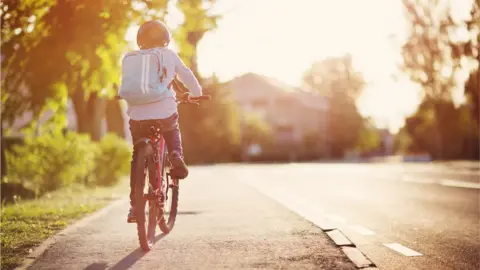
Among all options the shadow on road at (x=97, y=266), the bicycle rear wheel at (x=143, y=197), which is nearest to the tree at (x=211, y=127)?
the bicycle rear wheel at (x=143, y=197)

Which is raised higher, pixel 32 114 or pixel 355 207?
pixel 32 114

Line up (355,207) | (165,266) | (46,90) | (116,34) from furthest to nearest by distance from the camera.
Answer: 1. (46,90)
2. (355,207)
3. (116,34)
4. (165,266)

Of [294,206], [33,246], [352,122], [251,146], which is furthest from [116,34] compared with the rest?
[352,122]

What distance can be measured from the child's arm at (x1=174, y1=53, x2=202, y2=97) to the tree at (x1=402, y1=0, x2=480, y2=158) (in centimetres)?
3021

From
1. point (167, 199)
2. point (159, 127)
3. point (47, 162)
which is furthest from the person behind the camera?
point (47, 162)

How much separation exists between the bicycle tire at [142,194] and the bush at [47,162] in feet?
27.8

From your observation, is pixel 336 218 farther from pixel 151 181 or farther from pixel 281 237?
pixel 151 181

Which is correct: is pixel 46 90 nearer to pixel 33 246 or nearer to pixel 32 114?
pixel 32 114

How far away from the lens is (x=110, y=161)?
60.0ft

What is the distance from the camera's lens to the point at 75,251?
6680 mm

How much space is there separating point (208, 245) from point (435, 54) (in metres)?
39.0

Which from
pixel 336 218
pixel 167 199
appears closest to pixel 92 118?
pixel 336 218

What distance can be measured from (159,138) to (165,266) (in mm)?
1382

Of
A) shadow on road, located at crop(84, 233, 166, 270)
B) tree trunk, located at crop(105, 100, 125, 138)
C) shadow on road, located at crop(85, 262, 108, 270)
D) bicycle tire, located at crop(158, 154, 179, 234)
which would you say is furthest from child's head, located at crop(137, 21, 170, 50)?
tree trunk, located at crop(105, 100, 125, 138)
